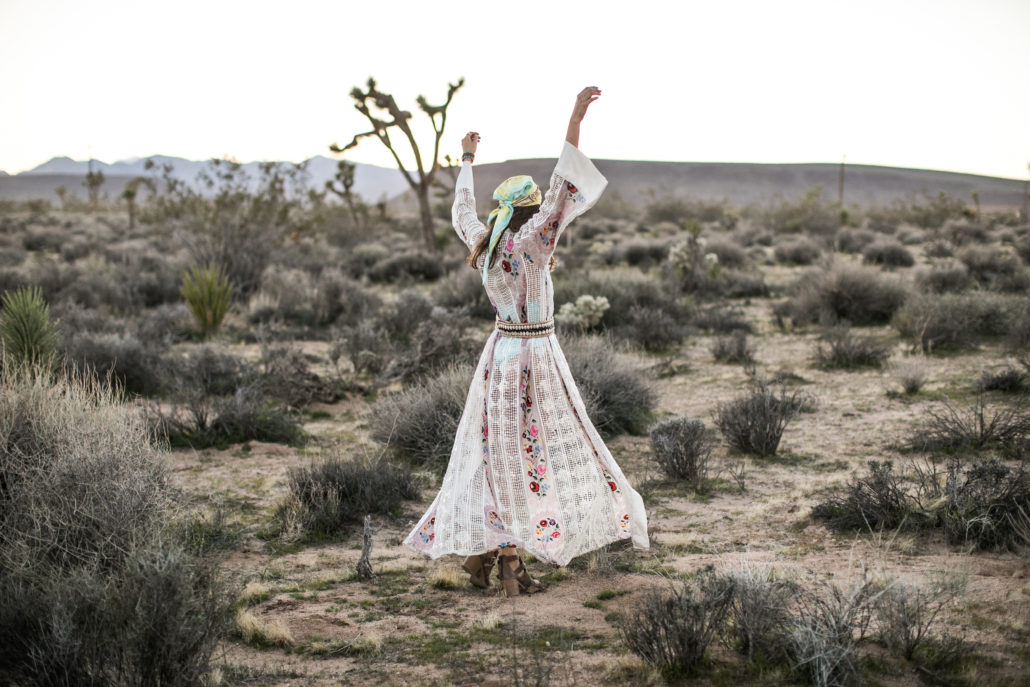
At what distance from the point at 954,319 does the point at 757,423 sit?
621 centimetres

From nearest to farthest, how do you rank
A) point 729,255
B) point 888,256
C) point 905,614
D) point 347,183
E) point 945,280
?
point 905,614 < point 945,280 < point 888,256 < point 729,255 < point 347,183

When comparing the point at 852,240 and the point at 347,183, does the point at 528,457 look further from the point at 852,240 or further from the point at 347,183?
the point at 347,183

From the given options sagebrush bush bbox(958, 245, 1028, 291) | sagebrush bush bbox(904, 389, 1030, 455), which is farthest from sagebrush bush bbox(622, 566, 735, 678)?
sagebrush bush bbox(958, 245, 1028, 291)

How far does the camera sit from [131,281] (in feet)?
53.8

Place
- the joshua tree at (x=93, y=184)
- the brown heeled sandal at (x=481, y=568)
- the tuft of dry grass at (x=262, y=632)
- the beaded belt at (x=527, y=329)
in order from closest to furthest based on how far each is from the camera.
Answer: the tuft of dry grass at (x=262, y=632)
the beaded belt at (x=527, y=329)
the brown heeled sandal at (x=481, y=568)
the joshua tree at (x=93, y=184)

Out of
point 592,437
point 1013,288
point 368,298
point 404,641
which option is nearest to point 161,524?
point 404,641

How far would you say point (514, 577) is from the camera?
4.39 m

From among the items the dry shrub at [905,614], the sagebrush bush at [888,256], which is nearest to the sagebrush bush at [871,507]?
the dry shrub at [905,614]

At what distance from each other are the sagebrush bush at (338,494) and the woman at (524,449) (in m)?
1.40

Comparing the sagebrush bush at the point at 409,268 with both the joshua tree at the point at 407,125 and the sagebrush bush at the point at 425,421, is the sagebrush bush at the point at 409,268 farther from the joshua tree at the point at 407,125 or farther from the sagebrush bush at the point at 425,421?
the sagebrush bush at the point at 425,421

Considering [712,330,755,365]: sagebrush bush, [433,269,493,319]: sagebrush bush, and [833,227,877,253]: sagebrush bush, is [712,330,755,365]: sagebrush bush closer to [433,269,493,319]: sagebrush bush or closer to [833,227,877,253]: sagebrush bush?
[433,269,493,319]: sagebrush bush

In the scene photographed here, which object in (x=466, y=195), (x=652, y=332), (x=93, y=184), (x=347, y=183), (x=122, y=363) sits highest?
(x=93, y=184)

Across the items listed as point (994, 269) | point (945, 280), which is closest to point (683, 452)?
point (945, 280)

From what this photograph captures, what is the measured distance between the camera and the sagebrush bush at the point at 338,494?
5.59 m
